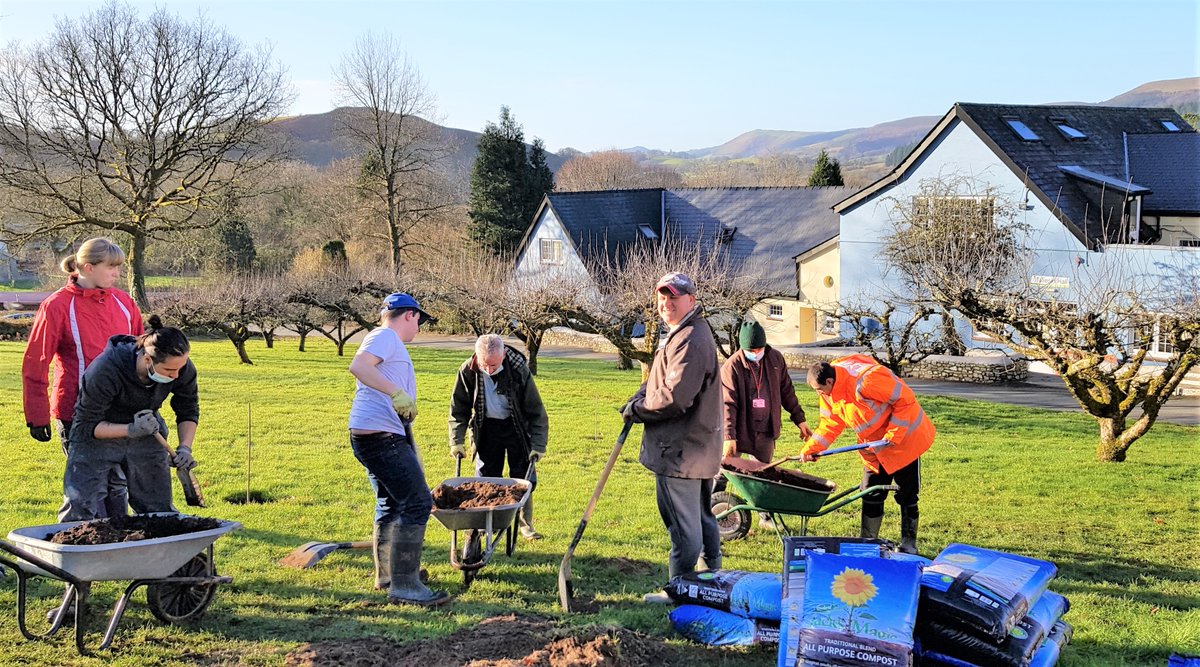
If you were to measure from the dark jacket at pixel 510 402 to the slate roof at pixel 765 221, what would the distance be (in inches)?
1008

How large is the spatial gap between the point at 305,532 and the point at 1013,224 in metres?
21.4

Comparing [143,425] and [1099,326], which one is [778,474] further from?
[1099,326]

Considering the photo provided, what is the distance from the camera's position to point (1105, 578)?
6316 mm

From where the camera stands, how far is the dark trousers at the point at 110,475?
514 cm

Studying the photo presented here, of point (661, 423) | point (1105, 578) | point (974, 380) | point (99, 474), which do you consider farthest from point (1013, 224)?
point (99, 474)

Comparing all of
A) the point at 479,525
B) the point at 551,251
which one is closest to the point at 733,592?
the point at 479,525

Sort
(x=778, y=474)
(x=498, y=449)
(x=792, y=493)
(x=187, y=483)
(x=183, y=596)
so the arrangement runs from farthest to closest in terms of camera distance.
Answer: (x=498, y=449) < (x=778, y=474) < (x=792, y=493) < (x=187, y=483) < (x=183, y=596)

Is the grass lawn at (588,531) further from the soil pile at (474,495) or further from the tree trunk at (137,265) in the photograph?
the tree trunk at (137,265)

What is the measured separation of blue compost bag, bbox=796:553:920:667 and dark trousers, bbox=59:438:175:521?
3.56m

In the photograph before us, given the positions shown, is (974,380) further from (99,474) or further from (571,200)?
(99,474)

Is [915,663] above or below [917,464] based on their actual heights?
below

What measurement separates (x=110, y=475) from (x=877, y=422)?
459 cm

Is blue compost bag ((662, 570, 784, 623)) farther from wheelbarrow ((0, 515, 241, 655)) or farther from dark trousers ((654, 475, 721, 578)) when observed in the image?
wheelbarrow ((0, 515, 241, 655))

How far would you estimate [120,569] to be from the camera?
4.49 m
